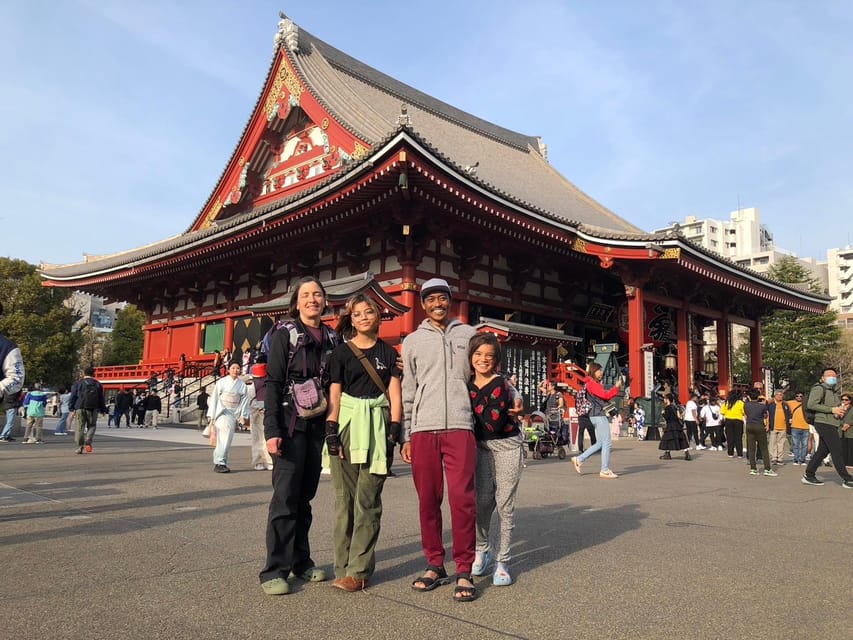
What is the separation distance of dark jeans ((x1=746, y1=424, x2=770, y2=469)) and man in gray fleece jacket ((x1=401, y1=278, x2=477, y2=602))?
8.10 m

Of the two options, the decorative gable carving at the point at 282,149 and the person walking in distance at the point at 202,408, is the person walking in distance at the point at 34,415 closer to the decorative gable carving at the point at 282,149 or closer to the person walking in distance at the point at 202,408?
the person walking in distance at the point at 202,408

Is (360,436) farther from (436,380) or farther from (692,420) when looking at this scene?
(692,420)

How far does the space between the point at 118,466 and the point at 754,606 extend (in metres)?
8.56

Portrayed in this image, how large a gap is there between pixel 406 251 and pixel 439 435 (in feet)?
45.1

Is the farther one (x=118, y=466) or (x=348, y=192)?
(x=348, y=192)

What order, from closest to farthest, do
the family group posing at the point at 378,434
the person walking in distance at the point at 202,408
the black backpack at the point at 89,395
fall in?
the family group posing at the point at 378,434, the black backpack at the point at 89,395, the person walking in distance at the point at 202,408

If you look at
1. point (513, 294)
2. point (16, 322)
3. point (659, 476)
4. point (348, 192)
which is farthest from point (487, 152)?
point (16, 322)

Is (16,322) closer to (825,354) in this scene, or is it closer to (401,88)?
(401,88)

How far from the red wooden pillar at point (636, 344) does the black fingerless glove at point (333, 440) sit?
52.9 ft

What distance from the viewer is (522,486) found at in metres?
7.96

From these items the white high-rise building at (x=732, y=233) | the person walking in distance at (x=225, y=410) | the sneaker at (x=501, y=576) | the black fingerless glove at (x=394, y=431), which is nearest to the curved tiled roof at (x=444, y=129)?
the person walking in distance at (x=225, y=410)

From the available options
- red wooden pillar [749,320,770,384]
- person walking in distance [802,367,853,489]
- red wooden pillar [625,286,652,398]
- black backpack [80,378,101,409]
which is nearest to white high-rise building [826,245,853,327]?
red wooden pillar [749,320,770,384]

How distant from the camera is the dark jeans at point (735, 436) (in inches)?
542

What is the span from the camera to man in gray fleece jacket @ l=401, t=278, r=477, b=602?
12.1 feet
